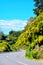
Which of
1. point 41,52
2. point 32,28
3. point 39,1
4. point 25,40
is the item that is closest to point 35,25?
point 32,28

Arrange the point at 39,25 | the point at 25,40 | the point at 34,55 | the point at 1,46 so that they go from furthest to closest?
the point at 1,46 → the point at 25,40 → the point at 39,25 → the point at 34,55

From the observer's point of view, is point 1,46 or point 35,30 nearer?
point 35,30

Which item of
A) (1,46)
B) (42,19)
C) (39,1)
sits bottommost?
(1,46)

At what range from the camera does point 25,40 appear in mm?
46594

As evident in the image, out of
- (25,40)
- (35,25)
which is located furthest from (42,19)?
(25,40)

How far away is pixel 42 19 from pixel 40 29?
3320mm

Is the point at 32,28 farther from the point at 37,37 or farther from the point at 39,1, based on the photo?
the point at 39,1

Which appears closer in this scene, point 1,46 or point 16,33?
point 1,46

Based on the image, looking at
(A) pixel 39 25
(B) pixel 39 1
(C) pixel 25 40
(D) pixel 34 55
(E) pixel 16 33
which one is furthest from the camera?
(E) pixel 16 33

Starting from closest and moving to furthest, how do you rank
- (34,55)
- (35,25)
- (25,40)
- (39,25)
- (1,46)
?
(34,55)
(39,25)
(35,25)
(25,40)
(1,46)

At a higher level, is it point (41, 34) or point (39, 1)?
point (39, 1)

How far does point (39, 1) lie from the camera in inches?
3356

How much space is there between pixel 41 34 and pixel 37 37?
2.60 ft

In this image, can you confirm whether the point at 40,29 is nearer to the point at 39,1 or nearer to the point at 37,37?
the point at 37,37
